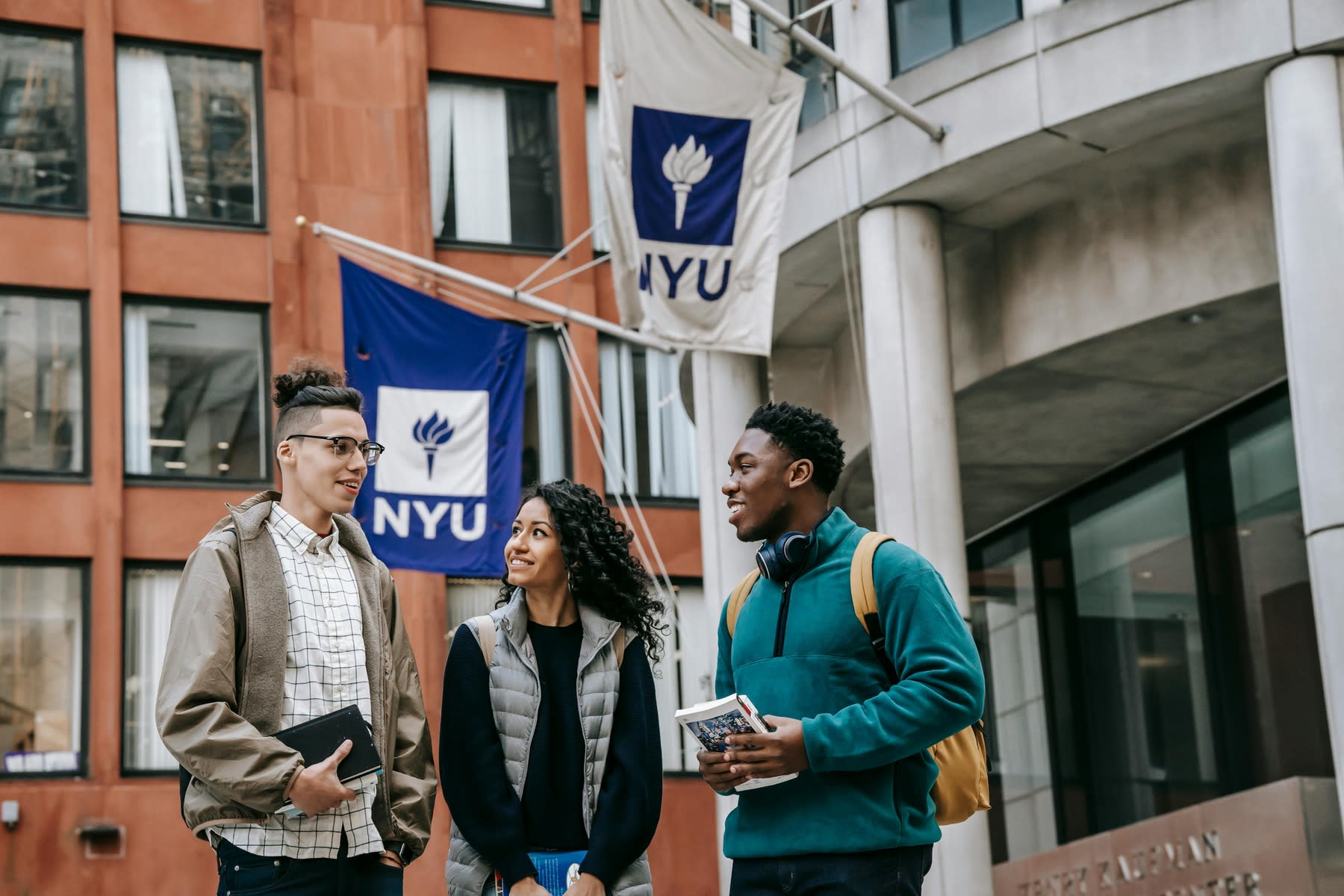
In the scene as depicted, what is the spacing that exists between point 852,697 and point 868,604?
31 cm

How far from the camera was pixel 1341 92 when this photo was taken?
579 inches

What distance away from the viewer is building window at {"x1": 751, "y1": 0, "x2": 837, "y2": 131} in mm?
18734

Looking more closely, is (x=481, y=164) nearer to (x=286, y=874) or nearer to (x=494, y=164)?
(x=494, y=164)

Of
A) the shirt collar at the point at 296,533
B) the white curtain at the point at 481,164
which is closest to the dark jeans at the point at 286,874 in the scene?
the shirt collar at the point at 296,533

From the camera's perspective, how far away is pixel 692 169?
650 inches

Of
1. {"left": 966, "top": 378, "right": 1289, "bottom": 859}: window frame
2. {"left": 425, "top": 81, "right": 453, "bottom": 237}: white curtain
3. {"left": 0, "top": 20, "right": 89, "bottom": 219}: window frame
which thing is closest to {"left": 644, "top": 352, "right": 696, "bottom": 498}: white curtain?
{"left": 425, "top": 81, "right": 453, "bottom": 237}: white curtain

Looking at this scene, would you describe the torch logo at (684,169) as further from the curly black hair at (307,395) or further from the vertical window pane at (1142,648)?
the curly black hair at (307,395)

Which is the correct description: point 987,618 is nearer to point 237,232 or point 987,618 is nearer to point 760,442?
point 237,232

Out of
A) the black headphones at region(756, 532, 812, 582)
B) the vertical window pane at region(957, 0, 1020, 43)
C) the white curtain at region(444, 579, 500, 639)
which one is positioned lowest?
the black headphones at region(756, 532, 812, 582)

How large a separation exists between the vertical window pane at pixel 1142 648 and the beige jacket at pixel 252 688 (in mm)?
14369

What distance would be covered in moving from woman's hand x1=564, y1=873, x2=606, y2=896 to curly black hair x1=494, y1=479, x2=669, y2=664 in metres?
0.97

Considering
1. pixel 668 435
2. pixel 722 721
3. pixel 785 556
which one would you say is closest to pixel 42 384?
pixel 668 435

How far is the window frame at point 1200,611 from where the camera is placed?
19422 mm

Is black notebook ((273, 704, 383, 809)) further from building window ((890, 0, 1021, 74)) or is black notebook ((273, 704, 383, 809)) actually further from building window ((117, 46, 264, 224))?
building window ((117, 46, 264, 224))
